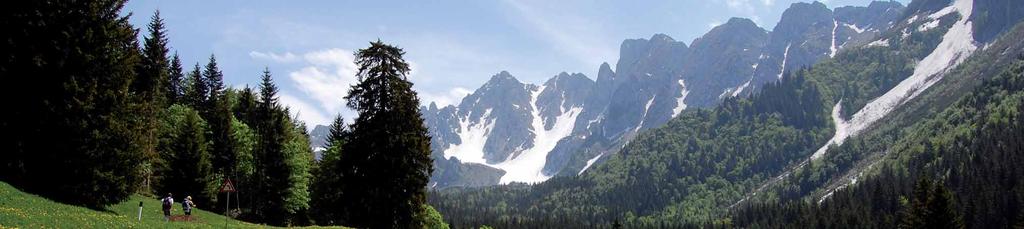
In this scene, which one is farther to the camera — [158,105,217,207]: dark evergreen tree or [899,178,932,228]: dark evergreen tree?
[899,178,932,228]: dark evergreen tree

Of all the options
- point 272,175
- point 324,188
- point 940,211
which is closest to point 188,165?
point 272,175

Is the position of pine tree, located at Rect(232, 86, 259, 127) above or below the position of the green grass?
above

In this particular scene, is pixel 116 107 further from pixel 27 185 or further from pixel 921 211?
pixel 921 211

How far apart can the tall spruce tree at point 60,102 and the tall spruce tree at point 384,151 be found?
45.7 feet

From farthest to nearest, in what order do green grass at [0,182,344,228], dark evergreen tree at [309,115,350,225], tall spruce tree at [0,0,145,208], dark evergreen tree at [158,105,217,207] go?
dark evergreen tree at [309,115,350,225], dark evergreen tree at [158,105,217,207], tall spruce tree at [0,0,145,208], green grass at [0,182,344,228]

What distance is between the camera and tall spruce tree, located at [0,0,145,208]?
34500 millimetres

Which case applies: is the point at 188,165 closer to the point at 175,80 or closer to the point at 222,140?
the point at 222,140

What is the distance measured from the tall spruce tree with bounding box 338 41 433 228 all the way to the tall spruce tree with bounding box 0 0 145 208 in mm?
13916

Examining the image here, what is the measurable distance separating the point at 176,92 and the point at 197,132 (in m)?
36.8

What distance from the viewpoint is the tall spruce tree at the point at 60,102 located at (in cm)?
3450

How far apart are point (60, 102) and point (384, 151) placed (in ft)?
58.2

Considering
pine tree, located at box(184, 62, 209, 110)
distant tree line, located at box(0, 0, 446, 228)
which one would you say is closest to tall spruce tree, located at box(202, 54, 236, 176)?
distant tree line, located at box(0, 0, 446, 228)

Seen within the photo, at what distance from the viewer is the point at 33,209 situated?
99.9 feet

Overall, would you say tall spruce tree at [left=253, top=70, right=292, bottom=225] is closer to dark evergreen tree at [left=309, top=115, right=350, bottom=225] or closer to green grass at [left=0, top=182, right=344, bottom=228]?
dark evergreen tree at [left=309, top=115, right=350, bottom=225]
